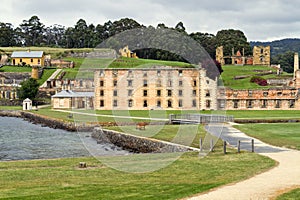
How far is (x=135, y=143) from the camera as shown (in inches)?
1667

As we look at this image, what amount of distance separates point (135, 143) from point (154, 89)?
107 feet

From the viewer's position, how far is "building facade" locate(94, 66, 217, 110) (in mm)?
73875

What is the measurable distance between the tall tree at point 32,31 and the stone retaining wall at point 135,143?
146m

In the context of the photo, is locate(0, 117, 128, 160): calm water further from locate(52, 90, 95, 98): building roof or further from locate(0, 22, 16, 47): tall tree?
locate(0, 22, 16, 47): tall tree

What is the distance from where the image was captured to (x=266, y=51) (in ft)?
432

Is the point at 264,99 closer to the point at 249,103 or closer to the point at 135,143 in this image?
the point at 249,103

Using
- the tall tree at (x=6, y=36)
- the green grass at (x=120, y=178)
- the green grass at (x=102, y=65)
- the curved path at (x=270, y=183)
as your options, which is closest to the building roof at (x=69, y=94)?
the green grass at (x=102, y=65)

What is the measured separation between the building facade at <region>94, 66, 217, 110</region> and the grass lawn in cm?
2739

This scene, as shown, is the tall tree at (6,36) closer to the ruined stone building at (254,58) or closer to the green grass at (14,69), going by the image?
the green grass at (14,69)

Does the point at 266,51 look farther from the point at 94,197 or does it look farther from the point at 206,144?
the point at 94,197

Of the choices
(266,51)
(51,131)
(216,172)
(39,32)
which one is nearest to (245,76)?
(266,51)

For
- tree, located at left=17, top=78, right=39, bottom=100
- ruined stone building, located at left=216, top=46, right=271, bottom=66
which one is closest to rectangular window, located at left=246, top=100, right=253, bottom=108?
tree, located at left=17, top=78, right=39, bottom=100

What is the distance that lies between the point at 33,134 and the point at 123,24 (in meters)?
124

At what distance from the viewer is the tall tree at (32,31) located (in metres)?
190
